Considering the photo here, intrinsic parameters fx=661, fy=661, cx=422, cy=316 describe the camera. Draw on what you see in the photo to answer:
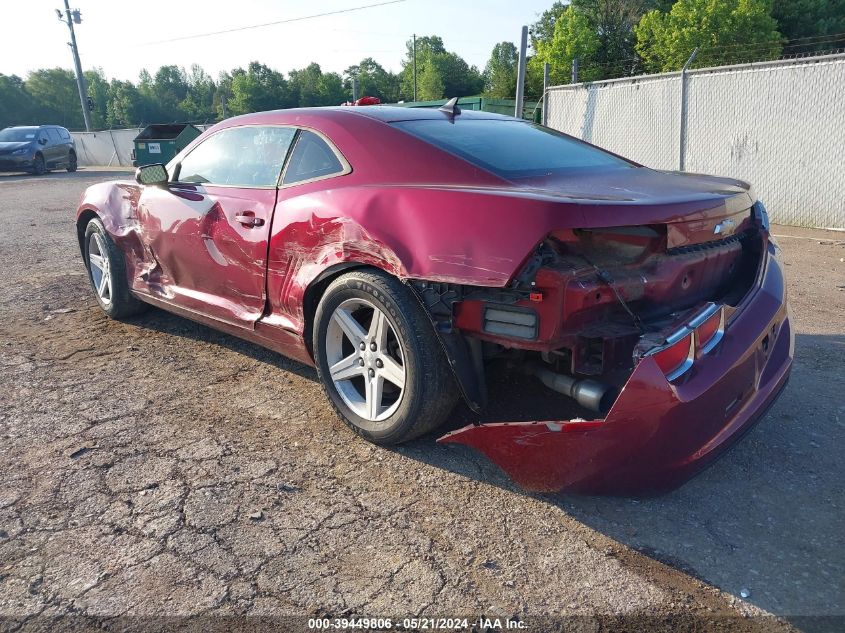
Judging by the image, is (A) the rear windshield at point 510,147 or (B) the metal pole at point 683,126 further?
(B) the metal pole at point 683,126

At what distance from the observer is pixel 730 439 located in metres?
2.40

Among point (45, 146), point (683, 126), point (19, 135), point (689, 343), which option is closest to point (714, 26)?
point (683, 126)

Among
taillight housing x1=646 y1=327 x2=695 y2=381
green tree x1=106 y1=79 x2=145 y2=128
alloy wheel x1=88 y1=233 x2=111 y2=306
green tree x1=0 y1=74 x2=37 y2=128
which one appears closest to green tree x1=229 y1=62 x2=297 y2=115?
green tree x1=106 y1=79 x2=145 y2=128

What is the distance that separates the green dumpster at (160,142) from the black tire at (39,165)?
5.07 m

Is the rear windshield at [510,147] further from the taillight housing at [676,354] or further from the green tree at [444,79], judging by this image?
the green tree at [444,79]

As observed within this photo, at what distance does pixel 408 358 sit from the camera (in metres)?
2.71

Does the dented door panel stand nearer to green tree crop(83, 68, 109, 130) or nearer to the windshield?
the windshield

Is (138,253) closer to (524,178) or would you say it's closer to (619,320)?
(524,178)

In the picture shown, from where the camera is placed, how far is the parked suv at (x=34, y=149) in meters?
21.1

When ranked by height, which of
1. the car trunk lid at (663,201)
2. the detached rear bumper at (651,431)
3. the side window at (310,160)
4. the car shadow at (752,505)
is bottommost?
the car shadow at (752,505)

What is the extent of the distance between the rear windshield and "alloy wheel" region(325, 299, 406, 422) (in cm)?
83

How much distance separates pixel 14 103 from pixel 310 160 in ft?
306

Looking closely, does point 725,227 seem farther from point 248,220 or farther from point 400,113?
point 248,220

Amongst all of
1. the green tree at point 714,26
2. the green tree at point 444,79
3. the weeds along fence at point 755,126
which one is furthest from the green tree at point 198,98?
the weeds along fence at point 755,126
